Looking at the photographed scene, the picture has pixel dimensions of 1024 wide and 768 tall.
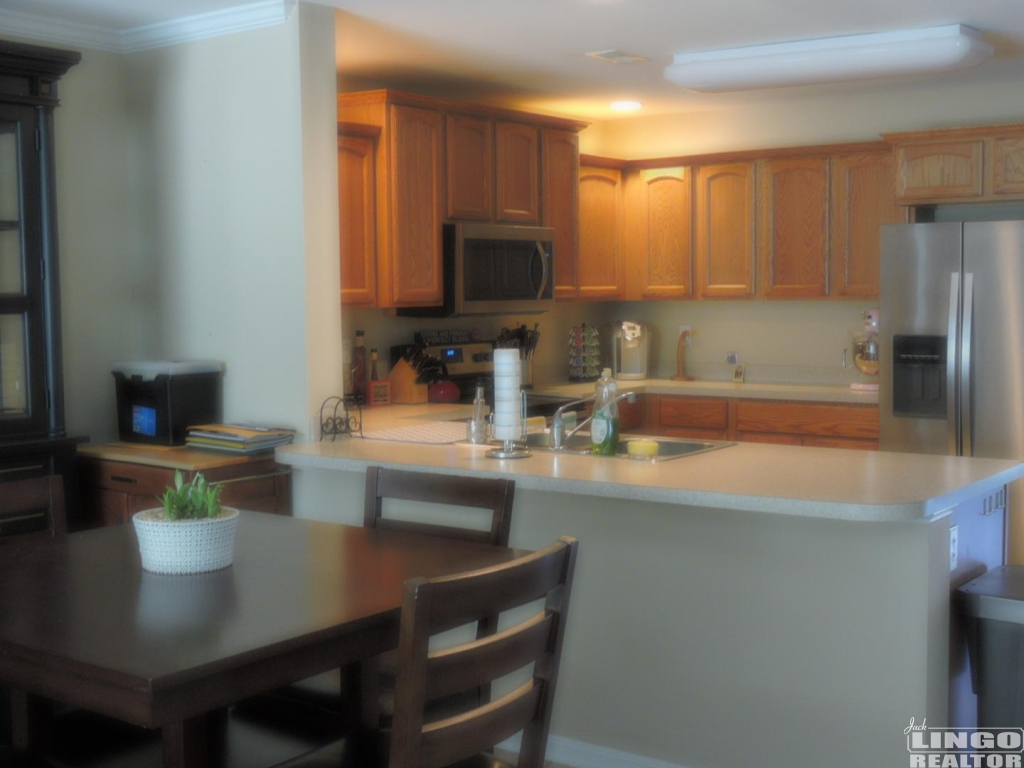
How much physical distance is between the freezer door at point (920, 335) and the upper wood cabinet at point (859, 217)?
1.87 feet

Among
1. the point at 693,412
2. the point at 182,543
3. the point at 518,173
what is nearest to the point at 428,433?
the point at 518,173

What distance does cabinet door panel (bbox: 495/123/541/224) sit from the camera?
5262 mm

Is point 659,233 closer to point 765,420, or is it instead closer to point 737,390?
point 737,390

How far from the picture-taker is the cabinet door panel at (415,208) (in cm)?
464

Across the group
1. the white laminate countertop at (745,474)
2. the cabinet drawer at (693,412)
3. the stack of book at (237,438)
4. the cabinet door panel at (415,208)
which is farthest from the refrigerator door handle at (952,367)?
the stack of book at (237,438)

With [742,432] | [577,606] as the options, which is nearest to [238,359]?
[577,606]

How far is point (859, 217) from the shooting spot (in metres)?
5.61

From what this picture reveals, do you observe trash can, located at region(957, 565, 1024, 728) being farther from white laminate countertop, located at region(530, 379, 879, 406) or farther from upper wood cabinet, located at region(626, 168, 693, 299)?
upper wood cabinet, located at region(626, 168, 693, 299)

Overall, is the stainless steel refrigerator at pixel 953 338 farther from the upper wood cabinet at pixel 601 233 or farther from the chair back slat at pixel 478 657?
the chair back slat at pixel 478 657

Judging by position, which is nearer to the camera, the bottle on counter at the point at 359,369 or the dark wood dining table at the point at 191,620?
the dark wood dining table at the point at 191,620

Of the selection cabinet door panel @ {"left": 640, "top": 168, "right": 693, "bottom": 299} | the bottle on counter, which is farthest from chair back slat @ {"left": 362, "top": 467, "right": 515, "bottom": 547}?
cabinet door panel @ {"left": 640, "top": 168, "right": 693, "bottom": 299}

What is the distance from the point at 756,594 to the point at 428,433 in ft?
4.86

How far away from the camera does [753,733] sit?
304cm

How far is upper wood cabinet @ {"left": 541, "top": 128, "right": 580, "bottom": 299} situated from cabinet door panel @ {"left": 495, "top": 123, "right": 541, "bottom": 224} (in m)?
0.06
